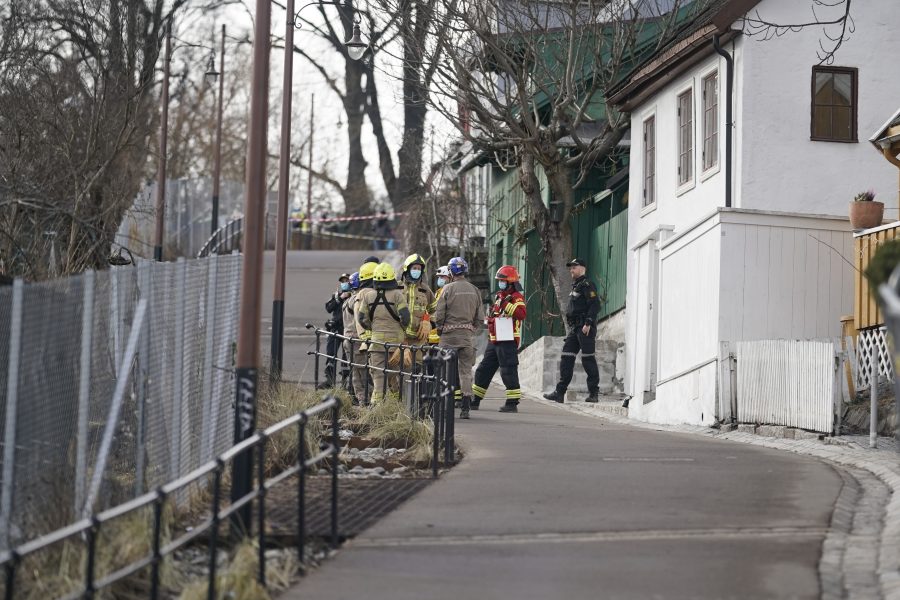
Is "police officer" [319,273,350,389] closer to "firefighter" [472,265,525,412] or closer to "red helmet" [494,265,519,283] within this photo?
"firefighter" [472,265,525,412]

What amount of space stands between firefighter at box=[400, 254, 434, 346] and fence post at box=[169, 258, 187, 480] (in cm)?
738

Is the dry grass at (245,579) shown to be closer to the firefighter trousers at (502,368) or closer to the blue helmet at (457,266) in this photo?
the blue helmet at (457,266)

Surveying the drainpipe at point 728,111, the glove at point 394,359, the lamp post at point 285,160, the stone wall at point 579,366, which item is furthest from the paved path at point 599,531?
the stone wall at point 579,366

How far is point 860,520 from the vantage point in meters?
10.3

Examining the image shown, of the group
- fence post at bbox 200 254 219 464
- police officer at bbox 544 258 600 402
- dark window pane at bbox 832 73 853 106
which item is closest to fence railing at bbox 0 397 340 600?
fence post at bbox 200 254 219 464

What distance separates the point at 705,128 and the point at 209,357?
13577 millimetres

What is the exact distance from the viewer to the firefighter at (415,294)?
59.7 ft

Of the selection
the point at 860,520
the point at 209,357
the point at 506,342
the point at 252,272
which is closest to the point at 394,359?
the point at 506,342

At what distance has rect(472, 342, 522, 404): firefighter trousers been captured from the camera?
18.9 meters

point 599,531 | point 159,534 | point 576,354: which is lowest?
point 599,531

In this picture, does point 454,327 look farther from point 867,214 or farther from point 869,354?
point 867,214

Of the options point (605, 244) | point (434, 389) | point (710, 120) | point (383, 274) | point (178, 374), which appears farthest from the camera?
point (605, 244)

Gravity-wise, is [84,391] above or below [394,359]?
below

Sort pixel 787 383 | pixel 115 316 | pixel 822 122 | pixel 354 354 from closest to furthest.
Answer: pixel 115 316
pixel 787 383
pixel 354 354
pixel 822 122
